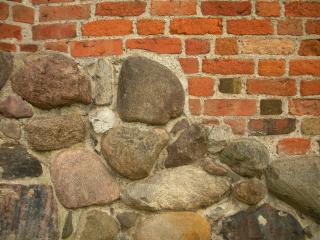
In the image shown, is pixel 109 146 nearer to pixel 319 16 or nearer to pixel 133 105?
pixel 133 105

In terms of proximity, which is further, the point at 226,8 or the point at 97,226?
the point at 226,8

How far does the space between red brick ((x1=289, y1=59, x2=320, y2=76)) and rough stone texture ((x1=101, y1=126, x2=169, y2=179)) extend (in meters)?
0.63

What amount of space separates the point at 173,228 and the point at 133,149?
36cm

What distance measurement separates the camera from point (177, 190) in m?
1.67

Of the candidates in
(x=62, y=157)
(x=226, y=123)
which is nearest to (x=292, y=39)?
(x=226, y=123)

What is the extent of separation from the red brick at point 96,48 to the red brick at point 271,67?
2.04 ft

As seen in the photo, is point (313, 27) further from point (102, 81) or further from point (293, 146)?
point (102, 81)

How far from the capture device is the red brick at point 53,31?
1.80 meters

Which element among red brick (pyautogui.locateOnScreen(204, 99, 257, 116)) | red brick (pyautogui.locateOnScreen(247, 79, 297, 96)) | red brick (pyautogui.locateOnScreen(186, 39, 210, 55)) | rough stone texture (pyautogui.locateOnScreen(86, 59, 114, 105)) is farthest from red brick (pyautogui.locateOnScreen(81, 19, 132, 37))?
red brick (pyautogui.locateOnScreen(247, 79, 297, 96))

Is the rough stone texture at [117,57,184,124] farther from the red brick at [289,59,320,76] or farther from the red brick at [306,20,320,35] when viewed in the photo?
the red brick at [306,20,320,35]

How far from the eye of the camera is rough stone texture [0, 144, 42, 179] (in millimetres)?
1680

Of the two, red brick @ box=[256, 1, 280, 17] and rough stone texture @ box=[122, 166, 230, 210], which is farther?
red brick @ box=[256, 1, 280, 17]

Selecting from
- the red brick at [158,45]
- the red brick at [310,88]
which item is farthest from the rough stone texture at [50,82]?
the red brick at [310,88]

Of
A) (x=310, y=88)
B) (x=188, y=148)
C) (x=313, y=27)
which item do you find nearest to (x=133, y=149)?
(x=188, y=148)
